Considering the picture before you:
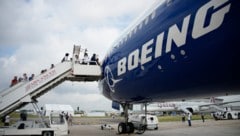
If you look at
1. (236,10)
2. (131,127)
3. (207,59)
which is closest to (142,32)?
(207,59)

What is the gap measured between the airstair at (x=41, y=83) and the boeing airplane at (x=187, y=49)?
712 centimetres

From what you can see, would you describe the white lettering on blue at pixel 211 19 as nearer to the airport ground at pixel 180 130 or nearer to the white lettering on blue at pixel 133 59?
the white lettering on blue at pixel 133 59

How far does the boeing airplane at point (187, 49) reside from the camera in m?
5.04

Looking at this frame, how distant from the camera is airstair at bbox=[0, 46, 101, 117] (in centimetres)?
1580

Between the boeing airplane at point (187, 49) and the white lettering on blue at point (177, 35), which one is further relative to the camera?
the white lettering on blue at point (177, 35)

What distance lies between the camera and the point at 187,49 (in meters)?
6.01

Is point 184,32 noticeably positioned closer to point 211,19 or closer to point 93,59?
point 211,19

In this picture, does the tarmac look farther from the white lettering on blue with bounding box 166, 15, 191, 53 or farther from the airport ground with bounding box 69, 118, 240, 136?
the white lettering on blue with bounding box 166, 15, 191, 53

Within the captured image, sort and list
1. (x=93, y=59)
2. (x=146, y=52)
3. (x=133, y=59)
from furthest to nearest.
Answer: (x=93, y=59) < (x=133, y=59) < (x=146, y=52)

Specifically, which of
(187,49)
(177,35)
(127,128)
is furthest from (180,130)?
(187,49)

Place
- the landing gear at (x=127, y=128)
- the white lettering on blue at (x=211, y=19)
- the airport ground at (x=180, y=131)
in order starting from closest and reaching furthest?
the white lettering on blue at (x=211, y=19), the landing gear at (x=127, y=128), the airport ground at (x=180, y=131)

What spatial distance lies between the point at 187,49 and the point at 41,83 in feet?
39.6

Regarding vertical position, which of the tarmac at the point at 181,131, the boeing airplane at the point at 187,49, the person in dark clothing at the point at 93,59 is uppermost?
the person in dark clothing at the point at 93,59

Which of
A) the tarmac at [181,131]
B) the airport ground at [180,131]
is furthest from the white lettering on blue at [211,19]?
the airport ground at [180,131]
